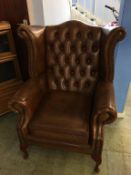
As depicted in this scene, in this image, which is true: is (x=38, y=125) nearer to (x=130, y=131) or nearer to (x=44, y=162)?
(x=44, y=162)

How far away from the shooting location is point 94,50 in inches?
61.1

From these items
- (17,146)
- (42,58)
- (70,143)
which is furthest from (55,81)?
(17,146)

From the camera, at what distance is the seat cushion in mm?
1286

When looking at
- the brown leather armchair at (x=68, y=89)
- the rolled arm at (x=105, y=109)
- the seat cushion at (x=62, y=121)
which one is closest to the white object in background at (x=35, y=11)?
the brown leather armchair at (x=68, y=89)

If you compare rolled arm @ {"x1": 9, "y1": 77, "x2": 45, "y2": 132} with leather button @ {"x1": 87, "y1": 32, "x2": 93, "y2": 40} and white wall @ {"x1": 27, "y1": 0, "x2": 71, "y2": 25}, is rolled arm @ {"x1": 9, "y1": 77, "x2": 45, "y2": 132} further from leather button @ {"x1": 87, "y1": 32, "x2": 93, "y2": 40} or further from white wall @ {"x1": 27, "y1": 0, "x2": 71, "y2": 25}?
white wall @ {"x1": 27, "y1": 0, "x2": 71, "y2": 25}

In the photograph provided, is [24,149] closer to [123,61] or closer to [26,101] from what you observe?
[26,101]

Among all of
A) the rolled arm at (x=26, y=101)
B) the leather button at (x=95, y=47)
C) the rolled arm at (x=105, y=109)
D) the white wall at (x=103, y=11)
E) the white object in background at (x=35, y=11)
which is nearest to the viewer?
the rolled arm at (x=105, y=109)

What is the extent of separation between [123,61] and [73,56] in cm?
50

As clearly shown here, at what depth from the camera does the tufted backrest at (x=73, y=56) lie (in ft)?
5.09

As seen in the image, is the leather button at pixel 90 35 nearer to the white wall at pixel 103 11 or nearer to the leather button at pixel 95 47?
the leather button at pixel 95 47

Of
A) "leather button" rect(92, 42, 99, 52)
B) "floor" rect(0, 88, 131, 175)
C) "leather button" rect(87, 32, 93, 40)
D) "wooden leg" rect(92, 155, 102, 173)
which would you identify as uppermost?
"leather button" rect(87, 32, 93, 40)

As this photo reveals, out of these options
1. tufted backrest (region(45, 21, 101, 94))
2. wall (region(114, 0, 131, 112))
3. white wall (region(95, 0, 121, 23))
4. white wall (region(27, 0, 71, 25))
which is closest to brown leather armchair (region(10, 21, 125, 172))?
tufted backrest (region(45, 21, 101, 94))

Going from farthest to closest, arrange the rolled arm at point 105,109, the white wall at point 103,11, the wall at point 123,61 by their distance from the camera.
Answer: the white wall at point 103,11 < the wall at point 123,61 < the rolled arm at point 105,109

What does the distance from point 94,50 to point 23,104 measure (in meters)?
0.82
